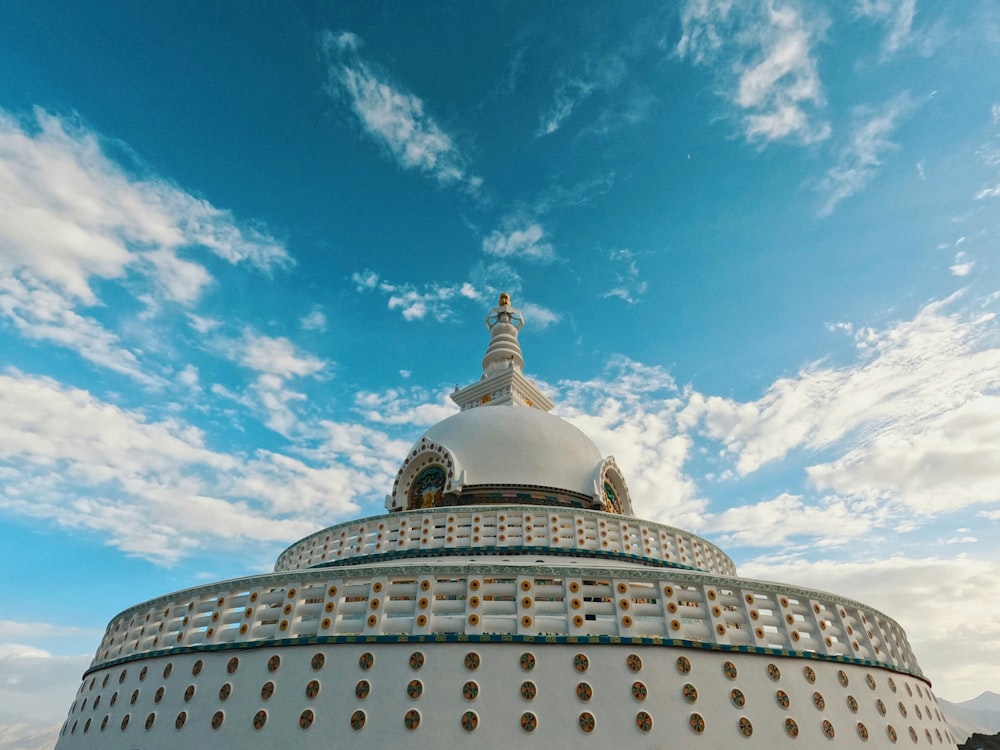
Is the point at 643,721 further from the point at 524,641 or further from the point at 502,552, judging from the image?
the point at 502,552

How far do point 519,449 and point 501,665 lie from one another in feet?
35.5

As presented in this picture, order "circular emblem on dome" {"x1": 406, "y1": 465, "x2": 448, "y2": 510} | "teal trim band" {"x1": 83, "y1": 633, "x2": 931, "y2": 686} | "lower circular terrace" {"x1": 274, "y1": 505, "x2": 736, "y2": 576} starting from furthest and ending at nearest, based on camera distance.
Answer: "circular emblem on dome" {"x1": 406, "y1": 465, "x2": 448, "y2": 510}
"lower circular terrace" {"x1": 274, "y1": 505, "x2": 736, "y2": 576}
"teal trim band" {"x1": 83, "y1": 633, "x2": 931, "y2": 686}

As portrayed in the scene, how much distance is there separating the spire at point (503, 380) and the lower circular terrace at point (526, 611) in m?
16.9

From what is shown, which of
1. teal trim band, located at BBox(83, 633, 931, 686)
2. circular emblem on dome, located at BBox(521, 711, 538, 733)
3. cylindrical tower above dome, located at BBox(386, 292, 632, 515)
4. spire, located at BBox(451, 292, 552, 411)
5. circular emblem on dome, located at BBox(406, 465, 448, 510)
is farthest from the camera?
spire, located at BBox(451, 292, 552, 411)

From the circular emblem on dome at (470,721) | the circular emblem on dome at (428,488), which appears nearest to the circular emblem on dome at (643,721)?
the circular emblem on dome at (470,721)

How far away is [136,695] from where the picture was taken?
386 inches

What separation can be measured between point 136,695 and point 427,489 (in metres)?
10.3

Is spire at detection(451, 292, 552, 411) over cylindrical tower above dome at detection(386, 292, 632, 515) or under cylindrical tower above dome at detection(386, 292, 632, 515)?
over

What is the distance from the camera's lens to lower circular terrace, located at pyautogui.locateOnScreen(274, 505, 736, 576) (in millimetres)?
13945

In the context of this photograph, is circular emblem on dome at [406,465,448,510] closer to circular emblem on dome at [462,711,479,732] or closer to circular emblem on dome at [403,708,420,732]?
circular emblem on dome at [403,708,420,732]

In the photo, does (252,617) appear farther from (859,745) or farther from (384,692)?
(859,745)

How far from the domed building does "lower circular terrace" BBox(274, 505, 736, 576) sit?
4.15 m

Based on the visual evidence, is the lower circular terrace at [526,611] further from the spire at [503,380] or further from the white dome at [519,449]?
the spire at [503,380]

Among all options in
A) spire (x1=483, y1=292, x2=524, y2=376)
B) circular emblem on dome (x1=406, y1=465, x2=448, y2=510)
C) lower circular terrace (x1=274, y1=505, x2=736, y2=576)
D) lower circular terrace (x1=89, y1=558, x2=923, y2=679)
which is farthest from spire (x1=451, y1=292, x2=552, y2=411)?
lower circular terrace (x1=89, y1=558, x2=923, y2=679)
